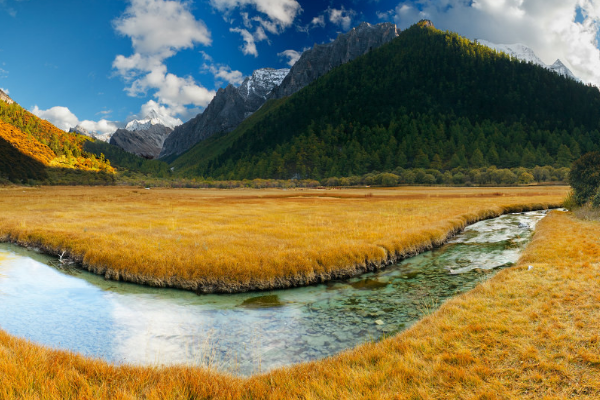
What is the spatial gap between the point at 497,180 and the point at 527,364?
5854 inches

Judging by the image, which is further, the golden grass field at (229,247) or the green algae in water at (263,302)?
the golden grass field at (229,247)

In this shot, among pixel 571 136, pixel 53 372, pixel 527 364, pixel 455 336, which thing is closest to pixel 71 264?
pixel 53 372

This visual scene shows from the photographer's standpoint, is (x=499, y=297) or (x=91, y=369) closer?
(x=91, y=369)

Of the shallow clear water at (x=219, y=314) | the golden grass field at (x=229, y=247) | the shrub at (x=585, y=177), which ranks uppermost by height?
the shrub at (x=585, y=177)

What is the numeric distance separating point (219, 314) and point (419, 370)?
9.16 meters

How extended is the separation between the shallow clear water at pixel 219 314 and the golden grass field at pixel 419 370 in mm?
1859

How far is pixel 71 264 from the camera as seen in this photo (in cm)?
2139

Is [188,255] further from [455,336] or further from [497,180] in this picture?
[497,180]

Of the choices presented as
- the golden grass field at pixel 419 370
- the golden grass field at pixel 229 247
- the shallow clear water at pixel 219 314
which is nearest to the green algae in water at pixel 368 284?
the shallow clear water at pixel 219 314

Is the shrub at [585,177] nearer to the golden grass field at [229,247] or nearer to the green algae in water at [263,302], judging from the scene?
the golden grass field at [229,247]

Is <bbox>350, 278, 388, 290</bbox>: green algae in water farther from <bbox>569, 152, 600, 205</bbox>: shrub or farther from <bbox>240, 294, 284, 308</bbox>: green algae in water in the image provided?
<bbox>569, 152, 600, 205</bbox>: shrub

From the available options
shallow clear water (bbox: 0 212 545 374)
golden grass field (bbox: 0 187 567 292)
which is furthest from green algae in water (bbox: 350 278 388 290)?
golden grass field (bbox: 0 187 567 292)

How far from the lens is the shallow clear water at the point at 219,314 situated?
34.2ft

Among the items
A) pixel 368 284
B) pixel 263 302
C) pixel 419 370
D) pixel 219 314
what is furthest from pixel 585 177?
pixel 219 314
